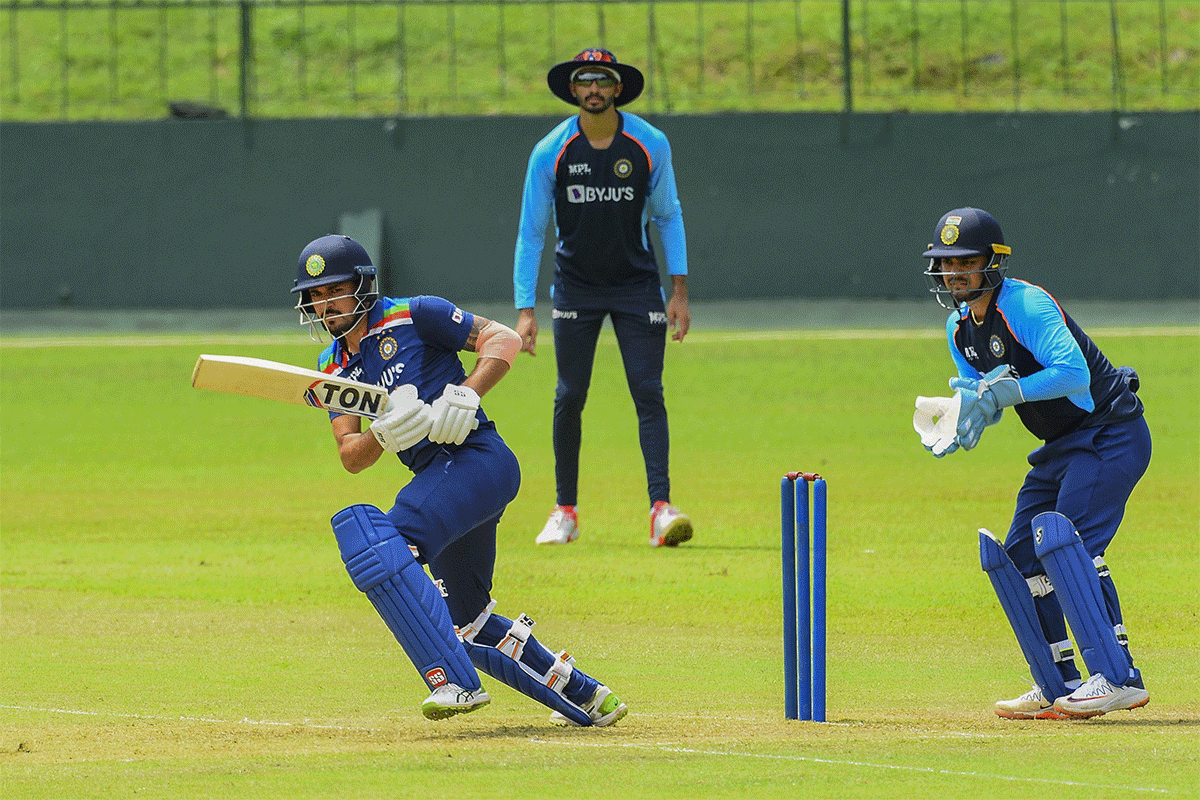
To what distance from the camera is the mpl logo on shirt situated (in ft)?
30.3

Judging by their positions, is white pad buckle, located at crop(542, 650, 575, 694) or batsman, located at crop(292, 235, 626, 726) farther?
white pad buckle, located at crop(542, 650, 575, 694)

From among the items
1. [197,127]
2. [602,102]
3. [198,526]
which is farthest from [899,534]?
[197,127]

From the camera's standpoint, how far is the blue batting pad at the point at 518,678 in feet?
18.5

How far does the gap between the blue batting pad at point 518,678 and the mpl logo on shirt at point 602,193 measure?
4154mm

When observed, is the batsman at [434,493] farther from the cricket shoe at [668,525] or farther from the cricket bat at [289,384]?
the cricket shoe at [668,525]

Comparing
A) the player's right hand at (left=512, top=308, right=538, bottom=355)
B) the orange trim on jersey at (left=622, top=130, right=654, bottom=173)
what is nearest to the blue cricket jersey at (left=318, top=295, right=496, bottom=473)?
the player's right hand at (left=512, top=308, right=538, bottom=355)

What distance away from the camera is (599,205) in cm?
924

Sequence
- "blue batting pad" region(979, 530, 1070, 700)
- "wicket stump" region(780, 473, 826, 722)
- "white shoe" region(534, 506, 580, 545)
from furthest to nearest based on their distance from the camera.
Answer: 1. "white shoe" region(534, 506, 580, 545)
2. "blue batting pad" region(979, 530, 1070, 700)
3. "wicket stump" region(780, 473, 826, 722)

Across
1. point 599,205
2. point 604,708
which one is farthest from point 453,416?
point 599,205

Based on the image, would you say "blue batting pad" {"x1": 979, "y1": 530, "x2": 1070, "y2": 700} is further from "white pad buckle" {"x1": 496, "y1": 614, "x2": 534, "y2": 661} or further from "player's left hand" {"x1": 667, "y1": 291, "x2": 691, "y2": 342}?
"player's left hand" {"x1": 667, "y1": 291, "x2": 691, "y2": 342}

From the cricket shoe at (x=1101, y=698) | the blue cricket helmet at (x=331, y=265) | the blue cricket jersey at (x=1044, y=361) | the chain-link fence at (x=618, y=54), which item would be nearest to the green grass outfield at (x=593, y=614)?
the cricket shoe at (x=1101, y=698)

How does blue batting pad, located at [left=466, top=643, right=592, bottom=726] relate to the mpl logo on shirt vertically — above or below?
below

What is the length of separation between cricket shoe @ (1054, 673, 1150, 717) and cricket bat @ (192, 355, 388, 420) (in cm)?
264

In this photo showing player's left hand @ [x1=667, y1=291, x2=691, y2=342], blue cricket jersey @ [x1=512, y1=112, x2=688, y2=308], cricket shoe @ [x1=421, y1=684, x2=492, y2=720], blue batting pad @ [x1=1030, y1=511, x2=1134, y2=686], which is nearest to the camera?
cricket shoe @ [x1=421, y1=684, x2=492, y2=720]
